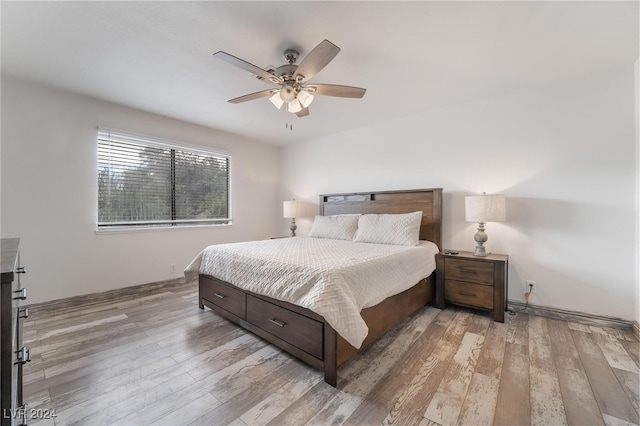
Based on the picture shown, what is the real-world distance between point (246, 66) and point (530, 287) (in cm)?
348

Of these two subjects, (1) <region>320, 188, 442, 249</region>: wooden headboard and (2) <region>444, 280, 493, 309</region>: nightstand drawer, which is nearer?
(2) <region>444, 280, 493, 309</region>: nightstand drawer

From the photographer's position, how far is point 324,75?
250 cm

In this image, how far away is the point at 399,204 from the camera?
142 inches

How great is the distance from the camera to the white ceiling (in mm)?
1725

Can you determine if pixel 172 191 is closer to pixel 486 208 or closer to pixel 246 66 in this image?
pixel 246 66

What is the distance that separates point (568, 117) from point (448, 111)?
1.17 m

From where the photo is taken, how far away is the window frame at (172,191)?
3217 millimetres

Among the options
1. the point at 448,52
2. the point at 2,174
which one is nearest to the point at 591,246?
the point at 448,52

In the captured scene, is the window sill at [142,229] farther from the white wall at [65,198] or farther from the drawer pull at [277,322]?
the drawer pull at [277,322]

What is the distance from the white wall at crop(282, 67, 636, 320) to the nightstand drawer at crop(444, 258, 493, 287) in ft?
1.56

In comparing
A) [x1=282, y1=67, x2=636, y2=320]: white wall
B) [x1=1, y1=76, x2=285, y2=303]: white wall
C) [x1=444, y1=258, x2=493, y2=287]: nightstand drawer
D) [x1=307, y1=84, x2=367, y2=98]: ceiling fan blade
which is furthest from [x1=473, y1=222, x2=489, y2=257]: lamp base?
[x1=1, y1=76, x2=285, y2=303]: white wall

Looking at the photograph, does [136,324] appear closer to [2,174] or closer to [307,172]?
[2,174]

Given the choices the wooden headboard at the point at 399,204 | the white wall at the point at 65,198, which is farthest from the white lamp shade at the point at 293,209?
the white wall at the point at 65,198

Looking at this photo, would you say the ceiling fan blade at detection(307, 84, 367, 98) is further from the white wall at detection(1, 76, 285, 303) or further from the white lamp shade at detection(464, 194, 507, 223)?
the white wall at detection(1, 76, 285, 303)
